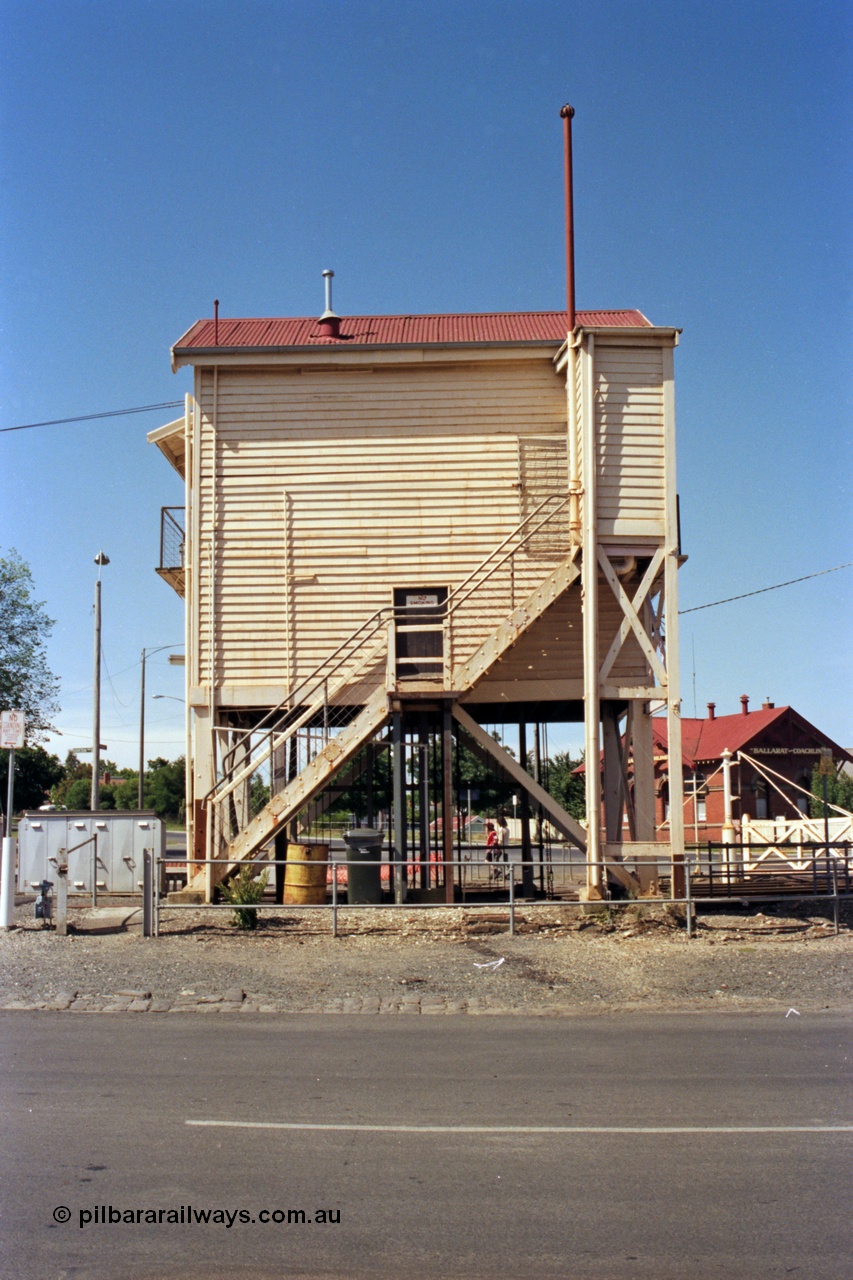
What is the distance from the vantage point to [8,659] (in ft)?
159

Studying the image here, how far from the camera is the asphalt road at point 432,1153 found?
17.1 ft

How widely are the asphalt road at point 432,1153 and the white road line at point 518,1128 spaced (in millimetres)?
25

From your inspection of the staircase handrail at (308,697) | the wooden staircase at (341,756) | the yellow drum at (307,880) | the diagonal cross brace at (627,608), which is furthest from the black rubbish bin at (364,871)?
the diagonal cross brace at (627,608)

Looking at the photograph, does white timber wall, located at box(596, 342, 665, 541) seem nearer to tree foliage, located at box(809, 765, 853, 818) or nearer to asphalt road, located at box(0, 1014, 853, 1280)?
asphalt road, located at box(0, 1014, 853, 1280)

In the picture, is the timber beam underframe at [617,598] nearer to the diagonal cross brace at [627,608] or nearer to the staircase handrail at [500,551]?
the diagonal cross brace at [627,608]

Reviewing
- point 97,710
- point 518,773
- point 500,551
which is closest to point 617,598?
point 500,551

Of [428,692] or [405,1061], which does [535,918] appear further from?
[405,1061]

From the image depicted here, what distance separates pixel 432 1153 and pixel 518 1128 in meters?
0.75

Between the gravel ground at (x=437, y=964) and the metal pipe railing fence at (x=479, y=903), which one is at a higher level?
the metal pipe railing fence at (x=479, y=903)

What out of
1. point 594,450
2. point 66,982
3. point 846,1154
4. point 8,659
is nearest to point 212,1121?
point 846,1154

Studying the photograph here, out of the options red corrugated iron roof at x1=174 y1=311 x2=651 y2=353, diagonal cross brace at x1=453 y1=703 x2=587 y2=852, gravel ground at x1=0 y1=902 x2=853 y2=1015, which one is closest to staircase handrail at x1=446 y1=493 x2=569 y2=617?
diagonal cross brace at x1=453 y1=703 x2=587 y2=852

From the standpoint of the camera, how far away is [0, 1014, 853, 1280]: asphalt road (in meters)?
5.20

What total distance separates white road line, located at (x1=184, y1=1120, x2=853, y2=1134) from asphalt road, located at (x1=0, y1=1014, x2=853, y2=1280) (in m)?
0.03

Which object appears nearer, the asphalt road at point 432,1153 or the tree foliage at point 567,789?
the asphalt road at point 432,1153
